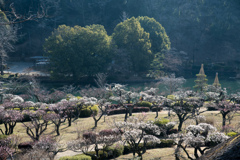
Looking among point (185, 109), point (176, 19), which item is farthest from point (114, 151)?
point (176, 19)

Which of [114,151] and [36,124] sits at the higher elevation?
[36,124]

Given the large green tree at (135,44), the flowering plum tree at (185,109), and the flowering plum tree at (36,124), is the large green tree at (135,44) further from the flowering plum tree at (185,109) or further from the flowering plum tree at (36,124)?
the flowering plum tree at (36,124)

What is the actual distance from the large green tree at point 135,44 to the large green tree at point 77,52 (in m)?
5.10

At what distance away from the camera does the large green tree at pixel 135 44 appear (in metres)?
58.2

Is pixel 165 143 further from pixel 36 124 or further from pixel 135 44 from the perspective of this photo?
pixel 135 44

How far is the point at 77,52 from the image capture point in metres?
52.2

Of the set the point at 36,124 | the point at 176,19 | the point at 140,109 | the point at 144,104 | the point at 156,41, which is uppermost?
the point at 176,19

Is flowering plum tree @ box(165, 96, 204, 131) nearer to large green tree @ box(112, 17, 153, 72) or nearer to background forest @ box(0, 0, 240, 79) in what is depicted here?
large green tree @ box(112, 17, 153, 72)

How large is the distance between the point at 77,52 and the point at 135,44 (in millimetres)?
14944

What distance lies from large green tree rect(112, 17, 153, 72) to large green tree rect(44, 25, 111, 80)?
510cm

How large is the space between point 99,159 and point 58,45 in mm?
40134

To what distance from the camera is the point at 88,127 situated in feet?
76.0

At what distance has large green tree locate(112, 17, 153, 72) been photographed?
5816 cm

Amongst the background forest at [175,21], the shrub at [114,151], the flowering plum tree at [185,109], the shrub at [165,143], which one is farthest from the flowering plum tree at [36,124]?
the background forest at [175,21]
